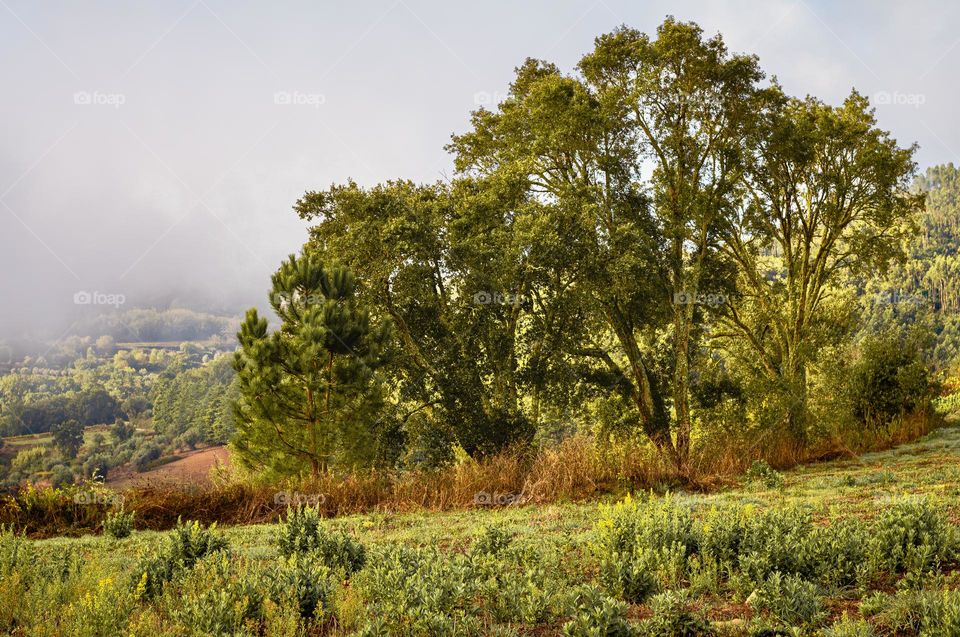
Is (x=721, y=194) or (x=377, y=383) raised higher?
(x=721, y=194)

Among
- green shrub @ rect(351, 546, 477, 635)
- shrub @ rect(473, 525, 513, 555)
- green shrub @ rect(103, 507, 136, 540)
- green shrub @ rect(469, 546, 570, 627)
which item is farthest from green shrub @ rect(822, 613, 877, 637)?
green shrub @ rect(103, 507, 136, 540)

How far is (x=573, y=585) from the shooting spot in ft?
17.1

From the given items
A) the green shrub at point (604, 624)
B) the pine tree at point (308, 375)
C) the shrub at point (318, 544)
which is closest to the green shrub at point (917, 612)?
the green shrub at point (604, 624)

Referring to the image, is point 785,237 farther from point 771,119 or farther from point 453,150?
point 453,150

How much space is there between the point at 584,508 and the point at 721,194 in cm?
1155

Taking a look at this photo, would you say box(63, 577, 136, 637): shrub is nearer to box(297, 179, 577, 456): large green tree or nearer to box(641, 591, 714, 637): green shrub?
box(641, 591, 714, 637): green shrub

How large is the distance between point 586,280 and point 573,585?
1199 centimetres

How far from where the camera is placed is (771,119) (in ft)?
61.9

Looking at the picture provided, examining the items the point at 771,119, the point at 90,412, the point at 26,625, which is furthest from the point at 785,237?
the point at 90,412

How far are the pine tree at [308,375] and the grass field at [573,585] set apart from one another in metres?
8.04

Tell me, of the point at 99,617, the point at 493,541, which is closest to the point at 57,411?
the point at 493,541

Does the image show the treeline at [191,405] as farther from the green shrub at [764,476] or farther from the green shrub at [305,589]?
the green shrub at [305,589]

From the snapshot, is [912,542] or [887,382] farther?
[887,382]

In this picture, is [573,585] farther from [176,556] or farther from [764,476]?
[764,476]
